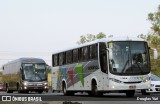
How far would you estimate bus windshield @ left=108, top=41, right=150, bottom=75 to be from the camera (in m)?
25.2

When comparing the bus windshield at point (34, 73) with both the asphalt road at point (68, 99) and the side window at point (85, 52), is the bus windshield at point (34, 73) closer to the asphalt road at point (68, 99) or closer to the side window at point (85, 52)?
the side window at point (85, 52)

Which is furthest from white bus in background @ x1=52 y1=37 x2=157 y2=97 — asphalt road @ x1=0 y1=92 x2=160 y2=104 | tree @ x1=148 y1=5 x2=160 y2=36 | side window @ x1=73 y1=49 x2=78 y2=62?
tree @ x1=148 y1=5 x2=160 y2=36

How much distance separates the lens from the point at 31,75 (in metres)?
41.5

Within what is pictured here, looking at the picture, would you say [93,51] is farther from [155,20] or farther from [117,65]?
[155,20]

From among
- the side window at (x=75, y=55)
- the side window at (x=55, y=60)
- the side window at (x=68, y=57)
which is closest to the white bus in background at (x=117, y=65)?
the side window at (x=75, y=55)

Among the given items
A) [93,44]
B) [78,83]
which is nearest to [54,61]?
[78,83]

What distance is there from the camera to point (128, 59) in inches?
993

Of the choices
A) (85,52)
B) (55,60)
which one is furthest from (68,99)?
(55,60)

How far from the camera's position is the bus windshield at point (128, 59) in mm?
25188

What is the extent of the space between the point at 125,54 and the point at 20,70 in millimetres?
18510

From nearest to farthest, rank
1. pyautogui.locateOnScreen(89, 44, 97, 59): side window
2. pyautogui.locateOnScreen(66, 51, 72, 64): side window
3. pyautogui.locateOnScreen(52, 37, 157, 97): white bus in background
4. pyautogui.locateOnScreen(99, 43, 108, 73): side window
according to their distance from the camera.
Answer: pyautogui.locateOnScreen(52, 37, 157, 97): white bus in background < pyautogui.locateOnScreen(99, 43, 108, 73): side window < pyautogui.locateOnScreen(89, 44, 97, 59): side window < pyautogui.locateOnScreen(66, 51, 72, 64): side window

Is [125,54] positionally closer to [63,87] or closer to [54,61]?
[63,87]

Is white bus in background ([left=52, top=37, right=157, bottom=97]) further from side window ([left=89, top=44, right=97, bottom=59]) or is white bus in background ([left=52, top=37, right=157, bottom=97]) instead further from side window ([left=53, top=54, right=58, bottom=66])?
side window ([left=53, top=54, right=58, bottom=66])

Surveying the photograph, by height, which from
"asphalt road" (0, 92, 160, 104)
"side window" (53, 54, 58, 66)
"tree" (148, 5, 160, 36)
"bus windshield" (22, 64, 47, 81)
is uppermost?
"tree" (148, 5, 160, 36)
